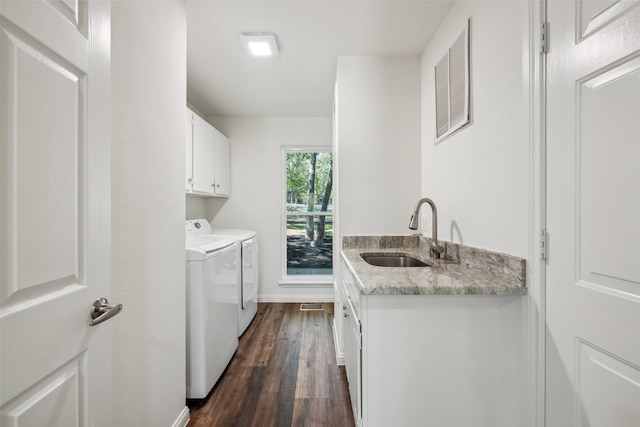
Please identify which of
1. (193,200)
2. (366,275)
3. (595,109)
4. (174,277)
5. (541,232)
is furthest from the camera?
(193,200)

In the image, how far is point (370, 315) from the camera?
121cm

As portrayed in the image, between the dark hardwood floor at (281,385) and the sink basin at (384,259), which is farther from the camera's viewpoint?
the sink basin at (384,259)

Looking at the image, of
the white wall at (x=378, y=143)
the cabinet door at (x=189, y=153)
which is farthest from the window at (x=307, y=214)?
the white wall at (x=378, y=143)

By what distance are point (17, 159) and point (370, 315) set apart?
1136 millimetres

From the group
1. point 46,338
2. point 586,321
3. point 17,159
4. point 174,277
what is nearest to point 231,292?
point 174,277

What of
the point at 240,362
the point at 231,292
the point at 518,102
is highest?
the point at 518,102

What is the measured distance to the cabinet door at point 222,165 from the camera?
11.0 feet

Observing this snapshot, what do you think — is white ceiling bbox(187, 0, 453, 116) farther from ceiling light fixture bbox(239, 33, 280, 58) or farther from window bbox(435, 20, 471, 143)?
window bbox(435, 20, 471, 143)

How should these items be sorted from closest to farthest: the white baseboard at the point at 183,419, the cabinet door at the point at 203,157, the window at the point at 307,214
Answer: the white baseboard at the point at 183,419
the cabinet door at the point at 203,157
the window at the point at 307,214

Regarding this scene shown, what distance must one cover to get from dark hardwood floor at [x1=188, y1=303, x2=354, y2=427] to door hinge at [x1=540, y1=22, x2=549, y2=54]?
1.97m

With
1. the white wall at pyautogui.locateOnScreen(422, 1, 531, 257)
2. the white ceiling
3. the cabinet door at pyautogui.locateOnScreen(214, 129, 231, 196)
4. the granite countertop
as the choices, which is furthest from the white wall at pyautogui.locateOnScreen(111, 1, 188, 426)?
the cabinet door at pyautogui.locateOnScreen(214, 129, 231, 196)

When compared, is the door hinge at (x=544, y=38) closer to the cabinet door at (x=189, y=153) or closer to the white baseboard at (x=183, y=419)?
the white baseboard at (x=183, y=419)

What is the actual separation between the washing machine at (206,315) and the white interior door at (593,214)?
5.72 feet

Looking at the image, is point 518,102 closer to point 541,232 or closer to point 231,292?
point 541,232
